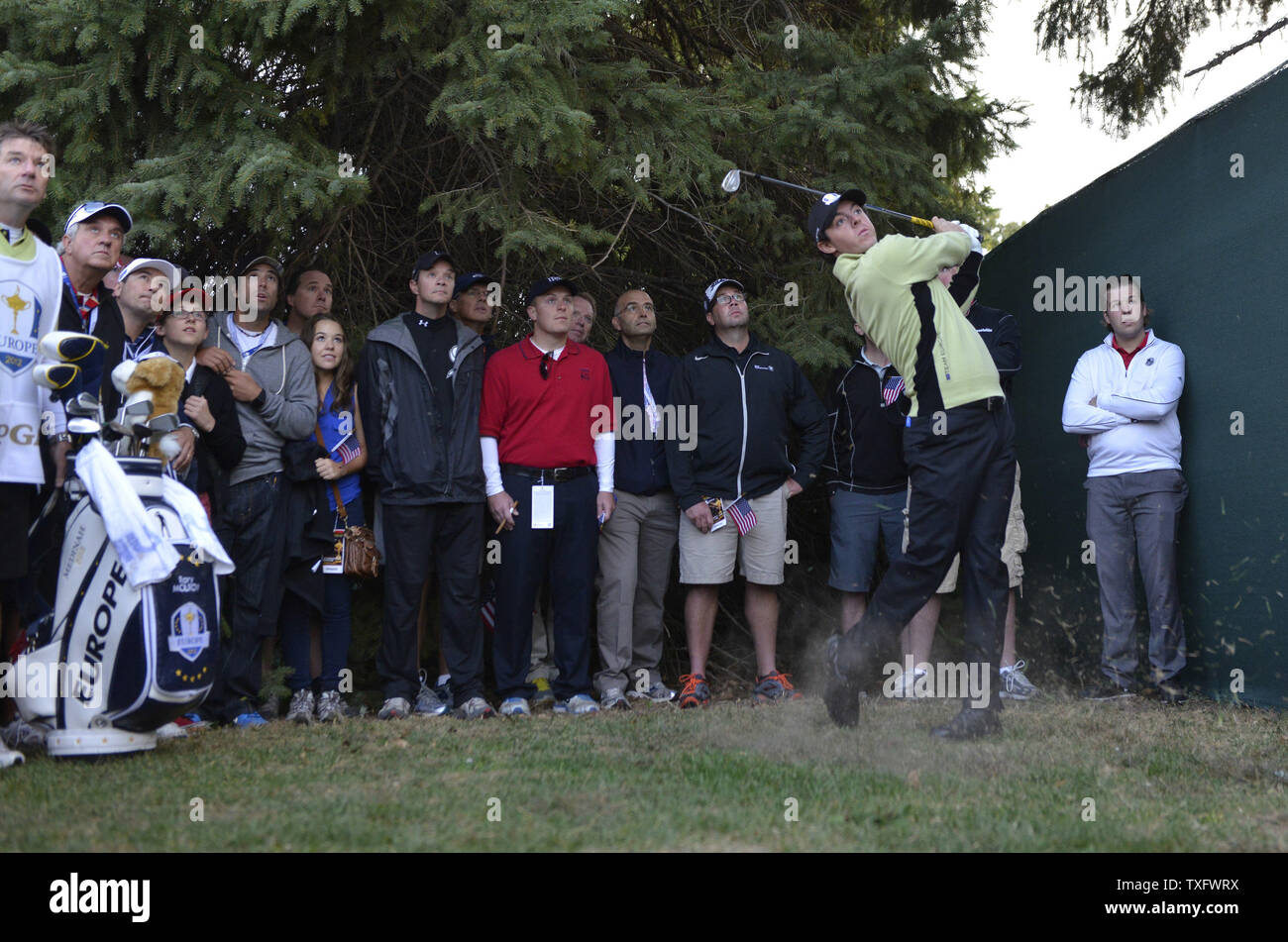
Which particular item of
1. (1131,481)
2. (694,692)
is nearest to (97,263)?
(694,692)

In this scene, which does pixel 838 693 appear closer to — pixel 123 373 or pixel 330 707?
pixel 330 707

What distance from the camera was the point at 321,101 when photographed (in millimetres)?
6164

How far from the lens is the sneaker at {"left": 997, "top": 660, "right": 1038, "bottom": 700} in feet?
21.5

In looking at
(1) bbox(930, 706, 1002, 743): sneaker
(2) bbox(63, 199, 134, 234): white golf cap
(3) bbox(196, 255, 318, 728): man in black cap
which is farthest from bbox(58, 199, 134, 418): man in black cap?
(1) bbox(930, 706, 1002, 743): sneaker

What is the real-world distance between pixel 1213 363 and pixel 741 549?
2680 mm

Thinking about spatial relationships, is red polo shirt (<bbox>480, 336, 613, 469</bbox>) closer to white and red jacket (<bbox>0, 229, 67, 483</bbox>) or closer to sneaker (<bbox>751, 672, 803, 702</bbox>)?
sneaker (<bbox>751, 672, 803, 702</bbox>)

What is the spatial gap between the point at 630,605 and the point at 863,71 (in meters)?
3.32

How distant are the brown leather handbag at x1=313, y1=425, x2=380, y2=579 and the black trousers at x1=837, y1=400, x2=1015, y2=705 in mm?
2485

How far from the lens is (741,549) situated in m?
6.92

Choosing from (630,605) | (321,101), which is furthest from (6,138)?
(630,605)

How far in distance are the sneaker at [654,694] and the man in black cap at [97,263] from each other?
9.98 feet

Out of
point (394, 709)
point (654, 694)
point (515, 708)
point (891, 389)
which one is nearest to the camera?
point (394, 709)

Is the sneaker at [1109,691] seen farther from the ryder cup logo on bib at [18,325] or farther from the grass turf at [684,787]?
the ryder cup logo on bib at [18,325]

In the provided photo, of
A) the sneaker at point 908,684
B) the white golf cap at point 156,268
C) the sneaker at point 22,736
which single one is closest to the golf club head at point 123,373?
the white golf cap at point 156,268
